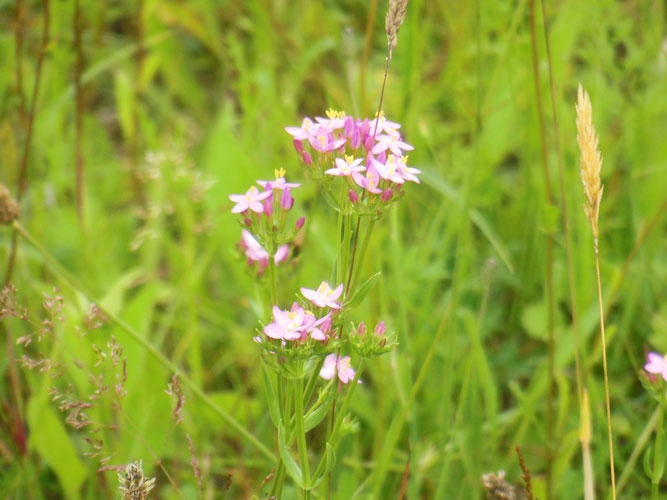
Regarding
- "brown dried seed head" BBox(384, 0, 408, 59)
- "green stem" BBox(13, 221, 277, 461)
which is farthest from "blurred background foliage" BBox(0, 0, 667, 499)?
"brown dried seed head" BBox(384, 0, 408, 59)

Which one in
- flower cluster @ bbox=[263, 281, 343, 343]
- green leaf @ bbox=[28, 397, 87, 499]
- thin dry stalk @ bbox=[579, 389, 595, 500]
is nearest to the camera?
flower cluster @ bbox=[263, 281, 343, 343]

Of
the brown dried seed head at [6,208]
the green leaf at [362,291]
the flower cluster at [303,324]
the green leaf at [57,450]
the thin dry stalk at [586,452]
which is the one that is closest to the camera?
the flower cluster at [303,324]

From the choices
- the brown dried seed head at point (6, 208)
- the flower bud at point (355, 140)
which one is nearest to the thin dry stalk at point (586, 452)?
the flower bud at point (355, 140)

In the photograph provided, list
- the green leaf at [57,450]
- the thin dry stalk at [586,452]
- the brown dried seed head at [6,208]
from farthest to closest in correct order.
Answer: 1. the green leaf at [57,450]
2. the brown dried seed head at [6,208]
3. the thin dry stalk at [586,452]

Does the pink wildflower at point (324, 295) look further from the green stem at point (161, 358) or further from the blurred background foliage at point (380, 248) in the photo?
the green stem at point (161, 358)

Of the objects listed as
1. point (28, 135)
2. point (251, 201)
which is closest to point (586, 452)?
point (251, 201)

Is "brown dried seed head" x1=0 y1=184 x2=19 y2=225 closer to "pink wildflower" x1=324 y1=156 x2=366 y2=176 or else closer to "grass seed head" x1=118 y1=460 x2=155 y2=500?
"grass seed head" x1=118 y1=460 x2=155 y2=500

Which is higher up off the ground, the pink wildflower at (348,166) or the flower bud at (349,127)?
the flower bud at (349,127)
